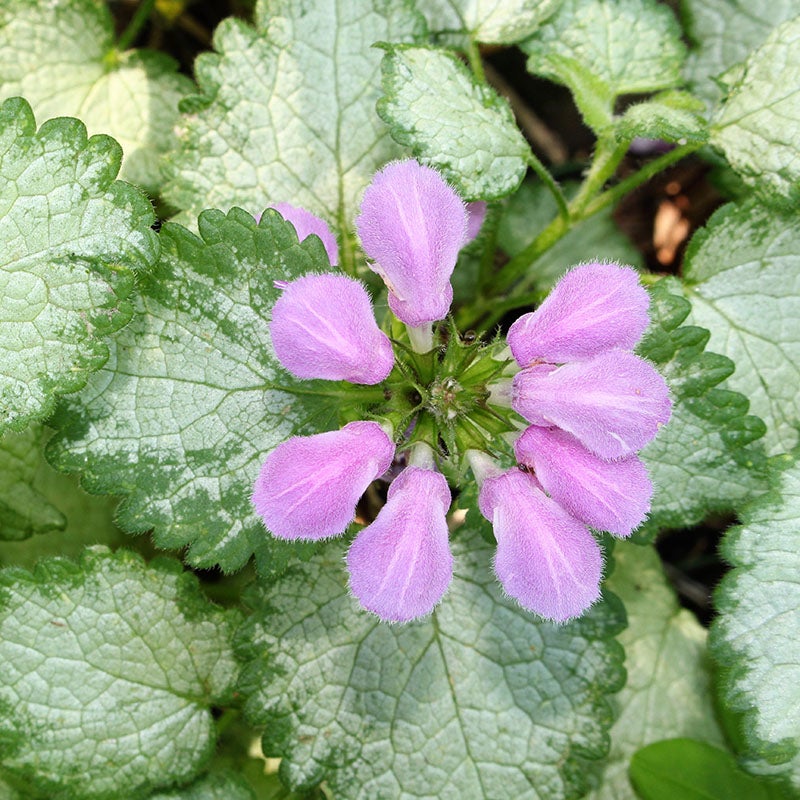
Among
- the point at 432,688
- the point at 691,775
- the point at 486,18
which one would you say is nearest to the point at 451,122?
the point at 486,18

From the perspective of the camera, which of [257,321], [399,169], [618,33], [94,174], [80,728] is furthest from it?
[618,33]

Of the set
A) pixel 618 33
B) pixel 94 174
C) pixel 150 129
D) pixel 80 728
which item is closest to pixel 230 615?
pixel 80 728

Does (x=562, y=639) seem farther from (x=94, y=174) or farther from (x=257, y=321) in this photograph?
(x=94, y=174)

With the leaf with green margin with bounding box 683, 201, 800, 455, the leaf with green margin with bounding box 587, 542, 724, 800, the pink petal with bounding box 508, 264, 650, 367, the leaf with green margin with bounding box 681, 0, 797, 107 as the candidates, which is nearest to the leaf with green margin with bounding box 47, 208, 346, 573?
the pink petal with bounding box 508, 264, 650, 367

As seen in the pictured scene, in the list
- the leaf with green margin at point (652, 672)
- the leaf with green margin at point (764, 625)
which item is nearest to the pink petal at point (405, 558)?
the leaf with green margin at point (764, 625)

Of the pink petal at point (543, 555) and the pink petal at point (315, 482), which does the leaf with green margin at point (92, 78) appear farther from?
the pink petal at point (543, 555)

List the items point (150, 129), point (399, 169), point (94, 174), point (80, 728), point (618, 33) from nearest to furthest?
point (399, 169), point (94, 174), point (80, 728), point (618, 33), point (150, 129)

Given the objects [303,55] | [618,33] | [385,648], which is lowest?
[385,648]
